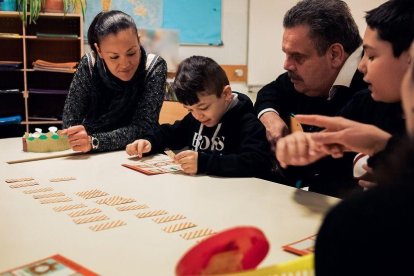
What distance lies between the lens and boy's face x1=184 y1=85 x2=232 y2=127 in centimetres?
175

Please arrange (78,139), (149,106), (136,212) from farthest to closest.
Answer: (149,106), (78,139), (136,212)

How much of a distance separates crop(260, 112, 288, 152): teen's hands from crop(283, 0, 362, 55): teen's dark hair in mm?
317

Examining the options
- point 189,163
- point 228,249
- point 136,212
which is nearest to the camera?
point 228,249

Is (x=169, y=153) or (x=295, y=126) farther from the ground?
(x=295, y=126)

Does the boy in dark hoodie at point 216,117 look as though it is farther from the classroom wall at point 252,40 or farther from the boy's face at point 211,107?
the classroom wall at point 252,40

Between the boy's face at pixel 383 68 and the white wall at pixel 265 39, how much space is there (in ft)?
10.5

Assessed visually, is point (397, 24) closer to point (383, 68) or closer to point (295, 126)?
point (383, 68)

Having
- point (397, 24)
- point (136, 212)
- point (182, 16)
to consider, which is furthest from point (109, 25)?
point (182, 16)

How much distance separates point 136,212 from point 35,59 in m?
3.63

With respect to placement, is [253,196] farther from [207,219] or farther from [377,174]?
[377,174]

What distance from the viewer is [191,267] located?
51cm

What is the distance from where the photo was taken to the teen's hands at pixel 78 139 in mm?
1852

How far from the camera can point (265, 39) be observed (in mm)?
4406

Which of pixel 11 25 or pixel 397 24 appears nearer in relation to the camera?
pixel 397 24
